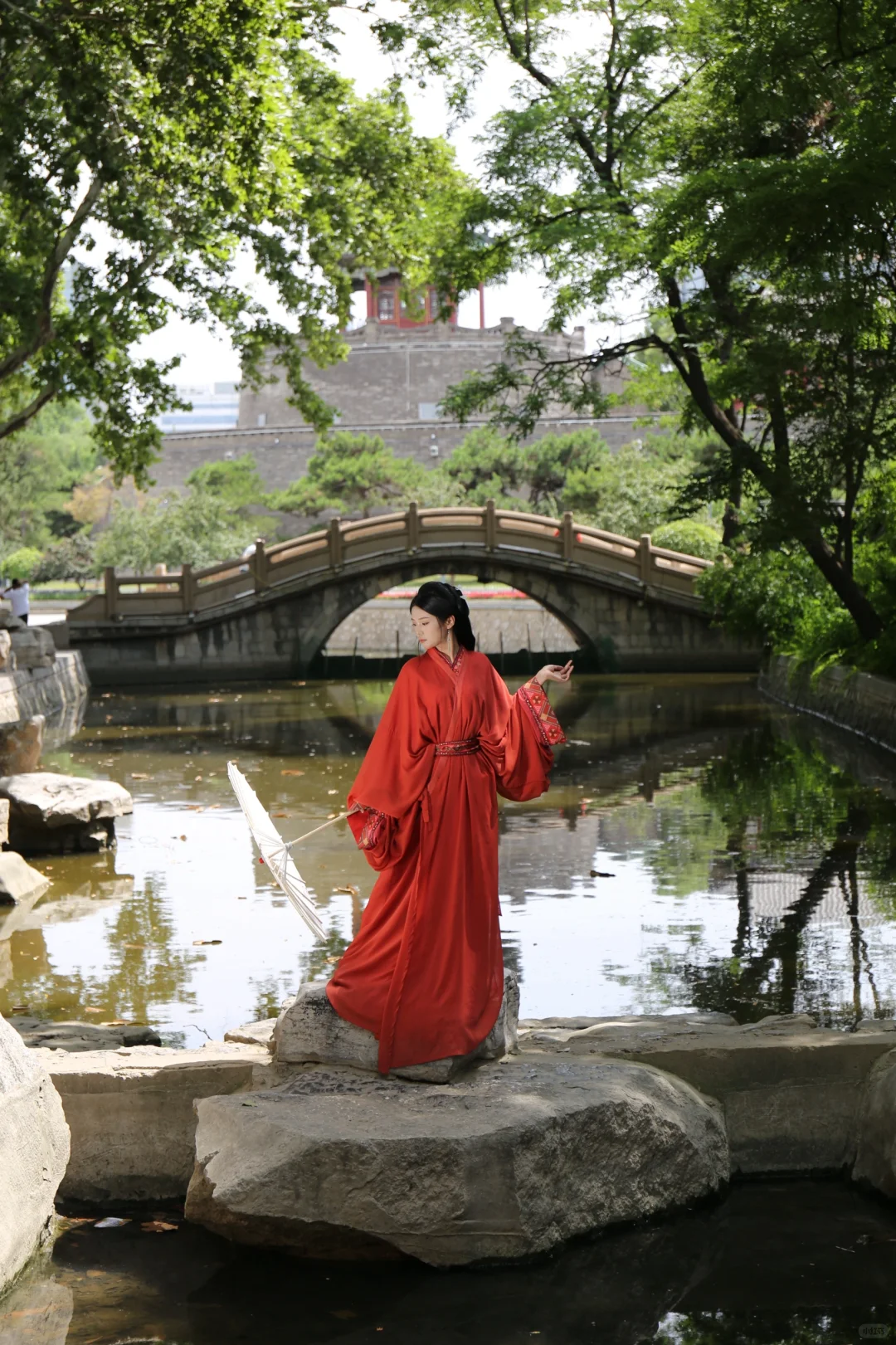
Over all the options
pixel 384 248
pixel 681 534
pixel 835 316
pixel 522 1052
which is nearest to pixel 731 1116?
pixel 522 1052

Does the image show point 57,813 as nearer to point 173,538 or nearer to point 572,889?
point 572,889

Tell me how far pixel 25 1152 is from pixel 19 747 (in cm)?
840

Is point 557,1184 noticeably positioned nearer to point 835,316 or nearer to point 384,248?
point 835,316

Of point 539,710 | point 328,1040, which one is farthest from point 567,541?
point 328,1040

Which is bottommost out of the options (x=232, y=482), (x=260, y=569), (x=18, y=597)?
(x=18, y=597)

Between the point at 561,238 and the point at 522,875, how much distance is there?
423 inches

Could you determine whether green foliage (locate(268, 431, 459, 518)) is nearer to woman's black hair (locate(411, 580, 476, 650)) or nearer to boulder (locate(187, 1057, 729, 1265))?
woman's black hair (locate(411, 580, 476, 650))

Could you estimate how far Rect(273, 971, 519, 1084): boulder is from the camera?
455 centimetres

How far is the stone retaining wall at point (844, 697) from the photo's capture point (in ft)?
48.2

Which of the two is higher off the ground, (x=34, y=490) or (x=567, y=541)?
(x=34, y=490)

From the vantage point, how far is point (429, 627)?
4730mm

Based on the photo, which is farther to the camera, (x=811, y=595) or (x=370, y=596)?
(x=370, y=596)

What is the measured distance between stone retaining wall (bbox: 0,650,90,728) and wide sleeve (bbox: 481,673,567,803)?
12.3 m

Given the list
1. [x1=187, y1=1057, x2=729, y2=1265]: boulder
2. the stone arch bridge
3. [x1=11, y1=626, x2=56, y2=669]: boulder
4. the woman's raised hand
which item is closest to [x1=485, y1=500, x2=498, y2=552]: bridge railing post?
the stone arch bridge
